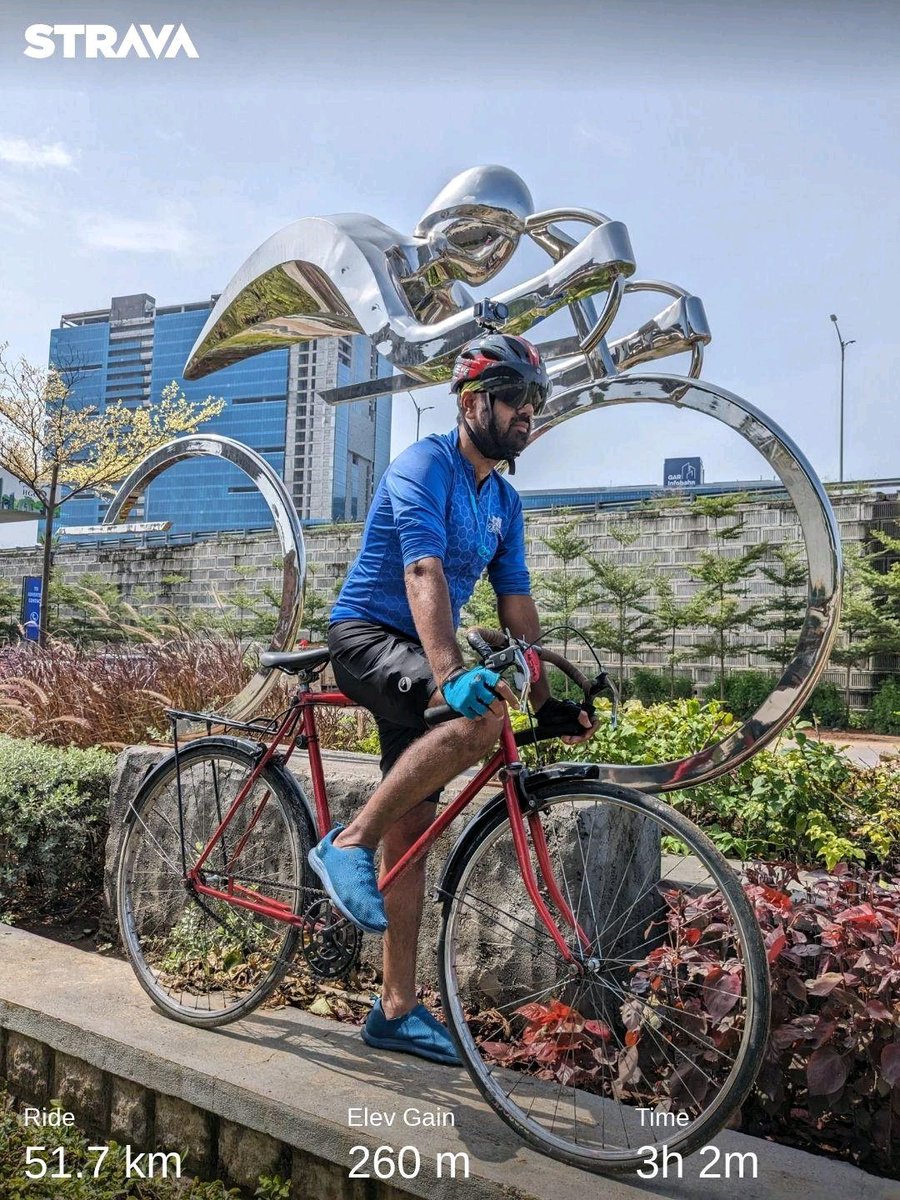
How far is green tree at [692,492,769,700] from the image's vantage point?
16.0 metres

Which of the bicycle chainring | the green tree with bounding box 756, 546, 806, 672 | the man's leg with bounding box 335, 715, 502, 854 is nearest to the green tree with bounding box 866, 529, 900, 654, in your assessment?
the green tree with bounding box 756, 546, 806, 672

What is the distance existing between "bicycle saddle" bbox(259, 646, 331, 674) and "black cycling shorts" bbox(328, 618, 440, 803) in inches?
7.1

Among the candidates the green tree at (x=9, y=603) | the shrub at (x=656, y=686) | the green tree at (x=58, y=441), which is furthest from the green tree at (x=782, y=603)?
the green tree at (x=9, y=603)

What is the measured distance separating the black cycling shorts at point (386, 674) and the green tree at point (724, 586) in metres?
13.8

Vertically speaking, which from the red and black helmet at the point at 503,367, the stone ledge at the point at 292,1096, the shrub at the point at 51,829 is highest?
the red and black helmet at the point at 503,367

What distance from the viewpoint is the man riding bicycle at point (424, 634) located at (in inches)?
87.7

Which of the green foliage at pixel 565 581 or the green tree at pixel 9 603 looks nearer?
the green foliage at pixel 565 581

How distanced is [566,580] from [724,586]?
276cm

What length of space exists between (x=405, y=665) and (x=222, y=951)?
1529 mm

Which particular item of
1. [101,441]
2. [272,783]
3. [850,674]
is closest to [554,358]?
[272,783]

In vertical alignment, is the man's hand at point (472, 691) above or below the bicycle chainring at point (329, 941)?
above

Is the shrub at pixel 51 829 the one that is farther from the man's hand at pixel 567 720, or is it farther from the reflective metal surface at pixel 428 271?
the man's hand at pixel 567 720

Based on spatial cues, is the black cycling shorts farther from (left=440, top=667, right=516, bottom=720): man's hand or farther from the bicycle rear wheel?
the bicycle rear wheel

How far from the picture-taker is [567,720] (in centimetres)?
231
